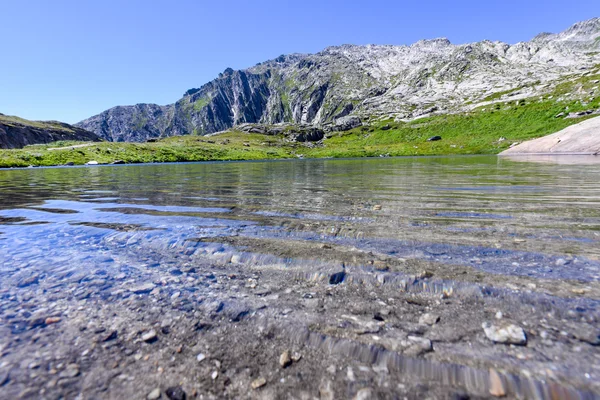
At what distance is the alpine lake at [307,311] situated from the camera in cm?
335

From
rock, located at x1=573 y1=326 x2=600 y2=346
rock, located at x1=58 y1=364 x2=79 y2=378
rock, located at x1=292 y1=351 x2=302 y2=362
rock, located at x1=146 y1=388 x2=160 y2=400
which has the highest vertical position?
rock, located at x1=573 y1=326 x2=600 y2=346

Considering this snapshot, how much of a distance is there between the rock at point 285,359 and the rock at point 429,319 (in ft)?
7.24

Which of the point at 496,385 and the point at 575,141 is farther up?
the point at 575,141

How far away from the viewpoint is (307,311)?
4938mm

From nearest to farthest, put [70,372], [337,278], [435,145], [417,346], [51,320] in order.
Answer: [70,372]
[417,346]
[51,320]
[337,278]
[435,145]

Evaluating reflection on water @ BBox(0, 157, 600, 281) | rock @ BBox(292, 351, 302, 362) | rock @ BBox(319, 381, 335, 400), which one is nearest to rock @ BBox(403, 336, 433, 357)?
rock @ BBox(319, 381, 335, 400)

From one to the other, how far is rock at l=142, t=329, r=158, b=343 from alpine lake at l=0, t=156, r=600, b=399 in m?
0.02

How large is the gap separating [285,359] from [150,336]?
2.21 metres

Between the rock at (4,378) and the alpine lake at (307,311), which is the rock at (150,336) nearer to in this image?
the alpine lake at (307,311)

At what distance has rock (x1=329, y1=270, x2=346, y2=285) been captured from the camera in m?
6.02

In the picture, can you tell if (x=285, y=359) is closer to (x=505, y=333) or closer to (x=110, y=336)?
(x=110, y=336)

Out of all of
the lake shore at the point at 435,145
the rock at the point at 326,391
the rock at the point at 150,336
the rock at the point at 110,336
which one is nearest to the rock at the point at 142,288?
the rock at the point at 110,336

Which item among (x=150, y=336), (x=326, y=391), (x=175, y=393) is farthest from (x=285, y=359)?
(x=150, y=336)

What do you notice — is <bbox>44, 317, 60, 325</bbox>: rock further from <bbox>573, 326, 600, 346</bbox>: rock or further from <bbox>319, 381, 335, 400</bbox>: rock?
<bbox>573, 326, 600, 346</bbox>: rock
